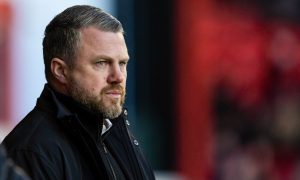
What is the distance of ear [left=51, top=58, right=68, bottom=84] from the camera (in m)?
3.73

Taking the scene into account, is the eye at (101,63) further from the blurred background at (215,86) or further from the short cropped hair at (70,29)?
the blurred background at (215,86)

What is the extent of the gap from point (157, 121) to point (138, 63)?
0.50m

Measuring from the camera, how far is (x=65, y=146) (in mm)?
3531

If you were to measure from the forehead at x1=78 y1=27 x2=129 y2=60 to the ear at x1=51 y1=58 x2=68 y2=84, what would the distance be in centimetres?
7

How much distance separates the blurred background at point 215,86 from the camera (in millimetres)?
8492

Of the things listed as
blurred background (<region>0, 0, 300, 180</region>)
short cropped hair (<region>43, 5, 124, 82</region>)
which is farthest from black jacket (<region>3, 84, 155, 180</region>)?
blurred background (<region>0, 0, 300, 180</region>)

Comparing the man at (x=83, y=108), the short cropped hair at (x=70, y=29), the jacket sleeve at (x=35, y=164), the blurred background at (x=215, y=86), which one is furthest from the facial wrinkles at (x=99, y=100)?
the blurred background at (x=215, y=86)

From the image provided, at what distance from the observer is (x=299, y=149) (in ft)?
29.0

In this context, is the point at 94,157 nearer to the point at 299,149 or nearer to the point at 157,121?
the point at 157,121

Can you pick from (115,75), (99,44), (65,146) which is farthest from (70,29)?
(65,146)

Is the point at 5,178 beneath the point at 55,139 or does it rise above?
above

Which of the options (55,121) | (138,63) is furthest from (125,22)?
(55,121)

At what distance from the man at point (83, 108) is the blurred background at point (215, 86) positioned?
4532 millimetres

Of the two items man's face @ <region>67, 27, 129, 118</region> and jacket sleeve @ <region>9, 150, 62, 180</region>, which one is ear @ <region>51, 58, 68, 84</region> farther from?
jacket sleeve @ <region>9, 150, 62, 180</region>
